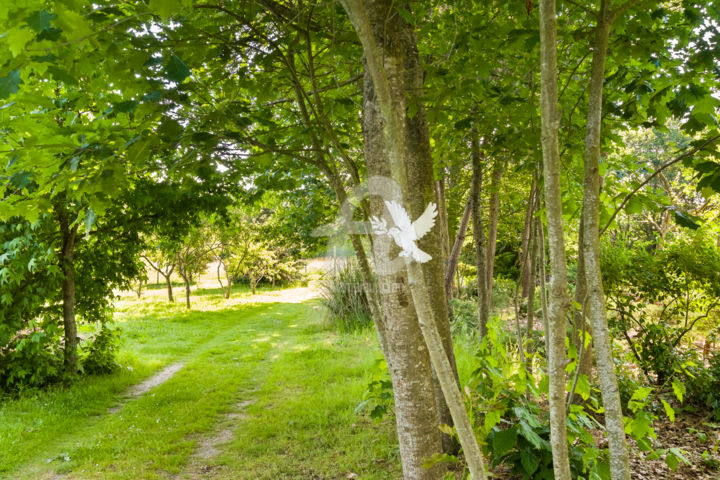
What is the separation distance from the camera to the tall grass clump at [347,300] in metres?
9.28

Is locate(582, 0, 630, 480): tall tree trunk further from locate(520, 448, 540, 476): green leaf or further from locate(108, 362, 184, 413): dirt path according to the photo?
locate(108, 362, 184, 413): dirt path

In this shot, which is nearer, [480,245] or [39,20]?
[39,20]

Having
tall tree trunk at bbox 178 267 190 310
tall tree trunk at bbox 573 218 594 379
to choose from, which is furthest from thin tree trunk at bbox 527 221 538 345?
tall tree trunk at bbox 178 267 190 310

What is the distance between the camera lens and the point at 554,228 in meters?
1.23

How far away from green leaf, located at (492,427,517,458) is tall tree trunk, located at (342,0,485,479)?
1.58ft

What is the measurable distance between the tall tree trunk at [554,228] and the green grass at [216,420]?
7.17ft

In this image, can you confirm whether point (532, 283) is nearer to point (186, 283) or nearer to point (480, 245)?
point (480, 245)

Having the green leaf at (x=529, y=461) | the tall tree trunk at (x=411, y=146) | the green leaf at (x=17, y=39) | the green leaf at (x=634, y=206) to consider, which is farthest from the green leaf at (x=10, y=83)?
the green leaf at (x=529, y=461)

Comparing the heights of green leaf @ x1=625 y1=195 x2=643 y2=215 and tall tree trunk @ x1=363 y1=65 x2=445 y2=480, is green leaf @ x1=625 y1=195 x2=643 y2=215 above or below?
above

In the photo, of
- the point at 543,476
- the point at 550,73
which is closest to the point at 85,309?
the point at 543,476

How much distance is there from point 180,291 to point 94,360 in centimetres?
1386

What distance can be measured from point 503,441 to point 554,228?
1594mm

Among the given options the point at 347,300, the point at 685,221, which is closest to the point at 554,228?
the point at 685,221

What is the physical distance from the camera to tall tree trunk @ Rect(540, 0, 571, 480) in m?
1.18
